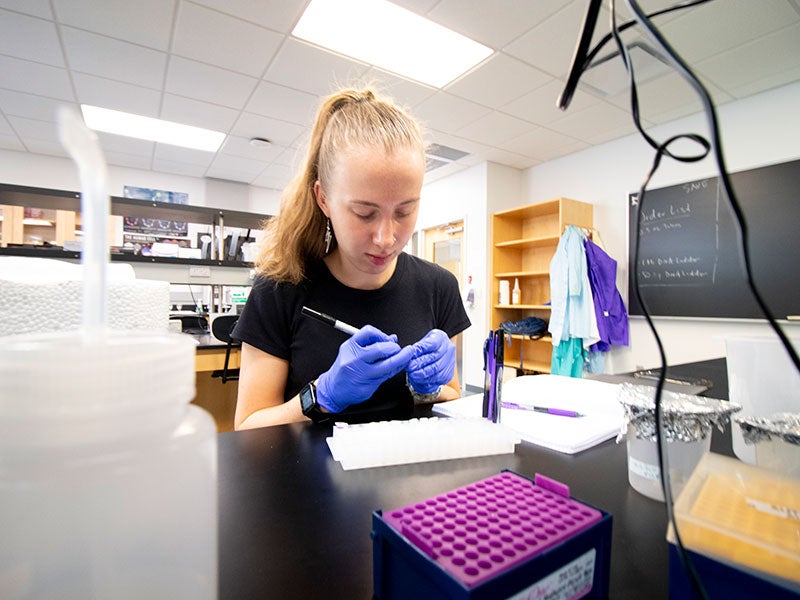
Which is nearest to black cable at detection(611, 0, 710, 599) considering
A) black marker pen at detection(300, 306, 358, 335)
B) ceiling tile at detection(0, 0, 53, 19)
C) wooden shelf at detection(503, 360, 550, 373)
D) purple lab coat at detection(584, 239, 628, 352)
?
black marker pen at detection(300, 306, 358, 335)

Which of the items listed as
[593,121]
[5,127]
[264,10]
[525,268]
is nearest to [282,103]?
[264,10]

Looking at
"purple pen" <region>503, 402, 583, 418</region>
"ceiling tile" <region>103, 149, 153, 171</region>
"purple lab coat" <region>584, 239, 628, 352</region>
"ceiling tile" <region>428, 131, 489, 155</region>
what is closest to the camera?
"purple pen" <region>503, 402, 583, 418</region>

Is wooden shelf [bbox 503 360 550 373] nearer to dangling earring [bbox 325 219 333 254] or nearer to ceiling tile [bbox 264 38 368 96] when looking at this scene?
ceiling tile [bbox 264 38 368 96]

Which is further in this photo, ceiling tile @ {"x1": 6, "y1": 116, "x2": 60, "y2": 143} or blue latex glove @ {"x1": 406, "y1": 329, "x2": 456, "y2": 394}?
ceiling tile @ {"x1": 6, "y1": 116, "x2": 60, "y2": 143}

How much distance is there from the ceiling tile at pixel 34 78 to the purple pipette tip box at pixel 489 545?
334cm

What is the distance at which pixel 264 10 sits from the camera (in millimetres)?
1893

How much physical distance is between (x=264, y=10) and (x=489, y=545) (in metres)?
2.33

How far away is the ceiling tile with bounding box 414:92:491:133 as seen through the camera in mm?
2746

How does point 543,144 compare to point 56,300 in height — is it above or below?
above

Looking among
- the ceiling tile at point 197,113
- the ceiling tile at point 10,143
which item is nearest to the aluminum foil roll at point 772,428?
the ceiling tile at point 197,113

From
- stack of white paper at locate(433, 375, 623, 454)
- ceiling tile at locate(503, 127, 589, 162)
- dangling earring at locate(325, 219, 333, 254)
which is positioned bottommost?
stack of white paper at locate(433, 375, 623, 454)

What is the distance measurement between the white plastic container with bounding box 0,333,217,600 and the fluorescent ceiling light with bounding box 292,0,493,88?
220 centimetres

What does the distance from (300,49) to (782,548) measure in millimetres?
2598

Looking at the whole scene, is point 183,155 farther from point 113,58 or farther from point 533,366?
point 533,366
